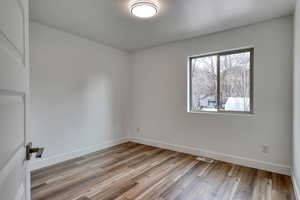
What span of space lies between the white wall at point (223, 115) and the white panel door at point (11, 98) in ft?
10.2

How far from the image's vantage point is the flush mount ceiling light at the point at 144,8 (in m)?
2.16

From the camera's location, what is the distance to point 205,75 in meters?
3.45

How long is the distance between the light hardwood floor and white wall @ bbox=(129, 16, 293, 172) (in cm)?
45

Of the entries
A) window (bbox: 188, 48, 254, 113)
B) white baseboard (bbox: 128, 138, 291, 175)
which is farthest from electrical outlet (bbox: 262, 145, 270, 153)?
window (bbox: 188, 48, 254, 113)

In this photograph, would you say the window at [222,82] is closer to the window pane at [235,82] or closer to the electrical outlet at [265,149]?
the window pane at [235,82]

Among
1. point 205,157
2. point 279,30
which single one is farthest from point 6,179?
point 279,30

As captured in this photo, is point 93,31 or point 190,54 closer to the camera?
point 93,31

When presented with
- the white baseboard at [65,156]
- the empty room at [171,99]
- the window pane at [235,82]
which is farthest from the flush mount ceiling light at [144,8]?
the white baseboard at [65,156]

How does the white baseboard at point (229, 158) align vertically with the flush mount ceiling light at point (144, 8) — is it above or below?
below

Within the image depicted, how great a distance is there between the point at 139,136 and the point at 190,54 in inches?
97.9

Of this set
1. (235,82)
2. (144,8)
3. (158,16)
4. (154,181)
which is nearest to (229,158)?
(235,82)

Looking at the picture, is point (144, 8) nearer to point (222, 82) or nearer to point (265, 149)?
point (222, 82)

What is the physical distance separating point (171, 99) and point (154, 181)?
192 centimetres

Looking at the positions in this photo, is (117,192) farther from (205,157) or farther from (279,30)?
(279,30)
